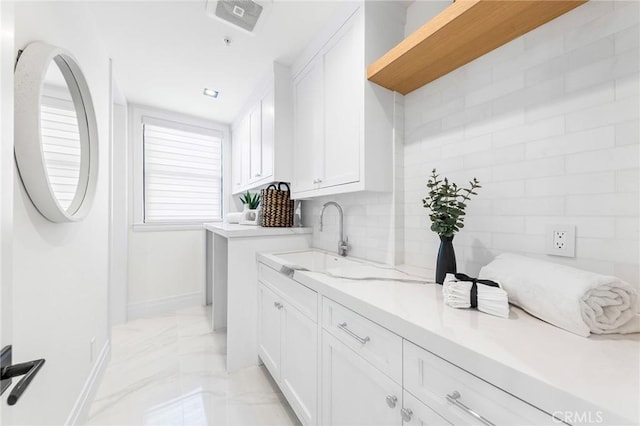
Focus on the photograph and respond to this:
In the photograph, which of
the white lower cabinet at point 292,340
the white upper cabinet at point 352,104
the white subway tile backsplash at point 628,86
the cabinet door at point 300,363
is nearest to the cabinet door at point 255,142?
the white upper cabinet at point 352,104

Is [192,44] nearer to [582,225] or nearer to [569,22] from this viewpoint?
[569,22]

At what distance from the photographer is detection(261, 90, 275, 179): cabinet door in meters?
2.19

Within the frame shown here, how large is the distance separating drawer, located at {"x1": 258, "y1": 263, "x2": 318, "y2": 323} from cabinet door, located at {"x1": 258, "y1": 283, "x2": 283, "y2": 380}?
0.26 feet

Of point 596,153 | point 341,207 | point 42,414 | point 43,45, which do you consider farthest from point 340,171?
point 42,414

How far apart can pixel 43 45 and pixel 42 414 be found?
147cm

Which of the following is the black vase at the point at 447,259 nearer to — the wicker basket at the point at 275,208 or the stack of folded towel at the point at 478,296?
the stack of folded towel at the point at 478,296

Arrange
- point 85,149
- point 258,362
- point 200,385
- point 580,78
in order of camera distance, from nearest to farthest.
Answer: point 580,78 < point 85,149 < point 200,385 < point 258,362

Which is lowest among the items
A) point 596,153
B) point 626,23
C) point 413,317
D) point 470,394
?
point 470,394

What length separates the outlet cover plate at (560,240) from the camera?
89cm

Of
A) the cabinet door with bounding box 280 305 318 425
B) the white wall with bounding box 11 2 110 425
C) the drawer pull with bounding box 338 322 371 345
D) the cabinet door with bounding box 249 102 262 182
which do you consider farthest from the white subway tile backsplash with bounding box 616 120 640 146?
the cabinet door with bounding box 249 102 262 182

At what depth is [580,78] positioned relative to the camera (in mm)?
891

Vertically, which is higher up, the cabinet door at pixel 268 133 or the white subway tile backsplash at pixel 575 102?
the cabinet door at pixel 268 133

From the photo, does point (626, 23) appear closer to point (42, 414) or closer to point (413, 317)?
point (413, 317)

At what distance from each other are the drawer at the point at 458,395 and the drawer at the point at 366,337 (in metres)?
0.04
